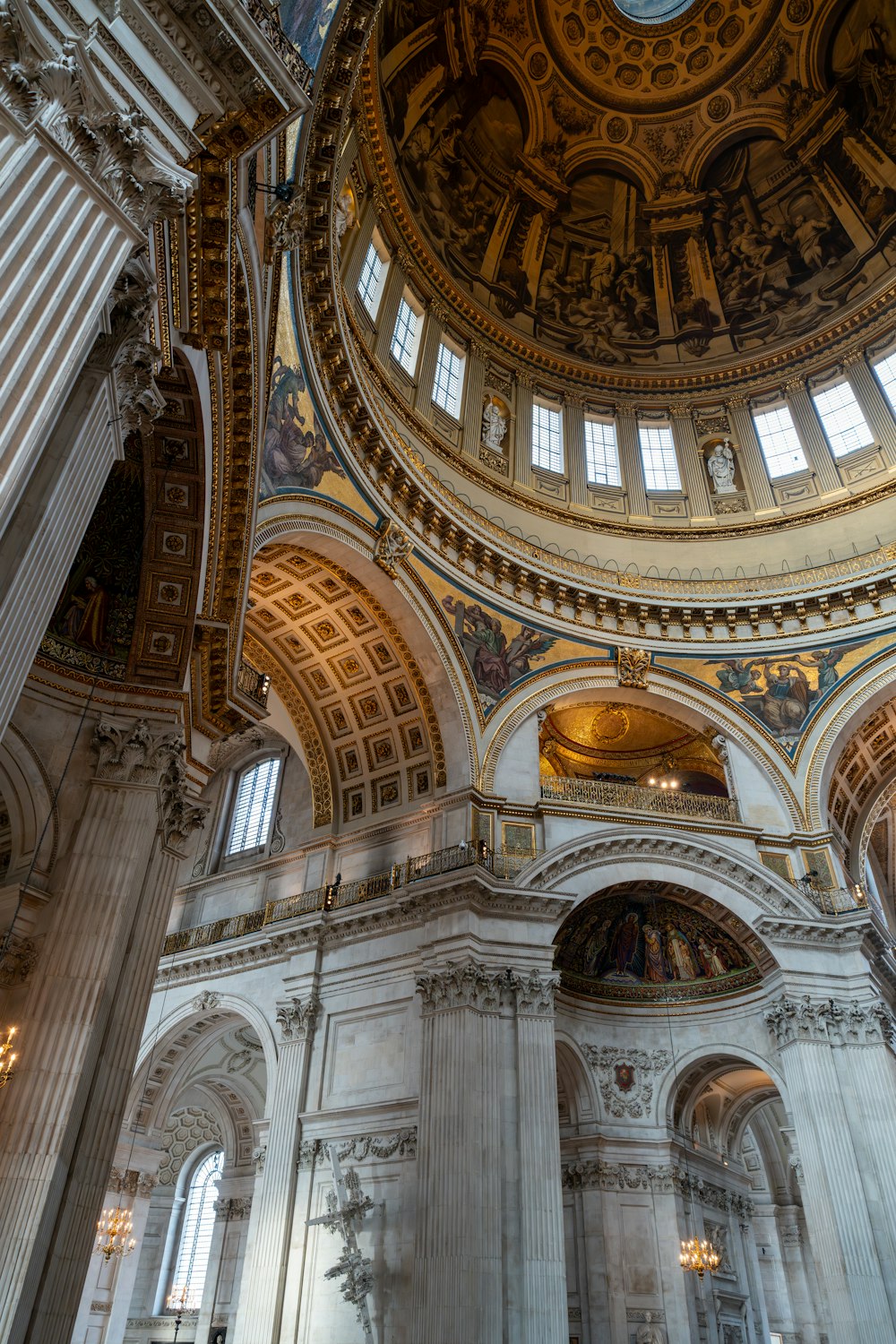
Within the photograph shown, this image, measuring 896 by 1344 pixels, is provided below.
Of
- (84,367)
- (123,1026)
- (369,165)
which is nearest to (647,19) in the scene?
(369,165)

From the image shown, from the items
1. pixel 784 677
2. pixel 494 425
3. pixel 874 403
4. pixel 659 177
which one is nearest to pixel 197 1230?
pixel 784 677

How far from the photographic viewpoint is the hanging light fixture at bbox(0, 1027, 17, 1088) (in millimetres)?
8447

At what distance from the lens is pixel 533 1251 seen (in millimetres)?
14562

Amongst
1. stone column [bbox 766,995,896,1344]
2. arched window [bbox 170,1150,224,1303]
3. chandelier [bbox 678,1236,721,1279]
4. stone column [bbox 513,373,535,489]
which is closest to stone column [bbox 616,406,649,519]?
stone column [bbox 513,373,535,489]

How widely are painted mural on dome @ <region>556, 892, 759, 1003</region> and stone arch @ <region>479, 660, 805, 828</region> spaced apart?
3.32 metres

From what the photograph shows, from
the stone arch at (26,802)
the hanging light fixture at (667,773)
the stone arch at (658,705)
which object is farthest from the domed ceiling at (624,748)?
the stone arch at (26,802)

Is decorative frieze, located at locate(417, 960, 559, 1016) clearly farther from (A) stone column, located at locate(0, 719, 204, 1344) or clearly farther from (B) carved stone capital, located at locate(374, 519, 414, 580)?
(B) carved stone capital, located at locate(374, 519, 414, 580)

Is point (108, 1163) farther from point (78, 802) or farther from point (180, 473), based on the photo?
point (180, 473)

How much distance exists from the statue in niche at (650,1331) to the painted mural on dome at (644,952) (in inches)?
230

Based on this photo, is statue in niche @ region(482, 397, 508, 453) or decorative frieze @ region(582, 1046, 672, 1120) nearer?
decorative frieze @ region(582, 1046, 672, 1120)

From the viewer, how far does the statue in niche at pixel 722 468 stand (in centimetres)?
2586

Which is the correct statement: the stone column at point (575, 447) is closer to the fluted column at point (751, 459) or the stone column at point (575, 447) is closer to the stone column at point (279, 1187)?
the fluted column at point (751, 459)

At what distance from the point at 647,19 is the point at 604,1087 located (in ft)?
94.0

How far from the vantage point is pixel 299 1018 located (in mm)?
18891
